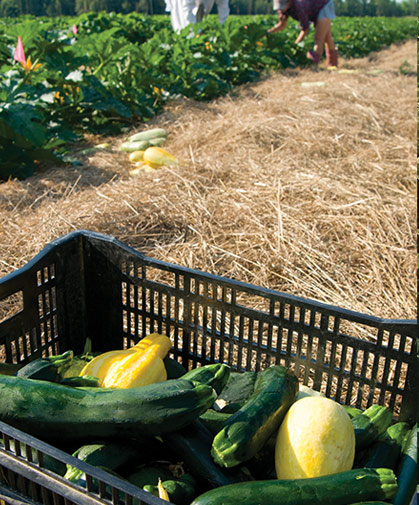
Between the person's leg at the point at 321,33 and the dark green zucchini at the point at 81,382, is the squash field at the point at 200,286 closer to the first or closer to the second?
the dark green zucchini at the point at 81,382

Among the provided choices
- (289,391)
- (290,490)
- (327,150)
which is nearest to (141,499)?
(290,490)

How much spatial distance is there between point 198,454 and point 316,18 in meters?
14.9

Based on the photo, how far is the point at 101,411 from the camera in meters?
1.74

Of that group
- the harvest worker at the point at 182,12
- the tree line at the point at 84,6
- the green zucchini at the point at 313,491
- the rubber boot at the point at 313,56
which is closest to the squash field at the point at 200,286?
the green zucchini at the point at 313,491

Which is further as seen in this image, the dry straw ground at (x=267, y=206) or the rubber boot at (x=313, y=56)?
the rubber boot at (x=313, y=56)

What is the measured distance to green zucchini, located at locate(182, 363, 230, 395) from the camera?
2029 mm

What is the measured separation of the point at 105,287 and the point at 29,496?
128 centimetres

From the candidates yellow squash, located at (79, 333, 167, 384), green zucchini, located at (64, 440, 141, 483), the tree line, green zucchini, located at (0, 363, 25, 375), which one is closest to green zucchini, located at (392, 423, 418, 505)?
green zucchini, located at (64, 440, 141, 483)

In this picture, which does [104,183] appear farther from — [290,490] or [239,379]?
[290,490]

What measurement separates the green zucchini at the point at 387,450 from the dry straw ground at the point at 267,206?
4.44ft

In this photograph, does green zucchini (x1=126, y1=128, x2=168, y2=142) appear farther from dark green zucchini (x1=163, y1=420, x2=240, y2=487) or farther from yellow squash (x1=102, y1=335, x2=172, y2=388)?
dark green zucchini (x1=163, y1=420, x2=240, y2=487)

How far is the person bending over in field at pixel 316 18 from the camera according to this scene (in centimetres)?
1427

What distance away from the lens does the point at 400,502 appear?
5.78ft

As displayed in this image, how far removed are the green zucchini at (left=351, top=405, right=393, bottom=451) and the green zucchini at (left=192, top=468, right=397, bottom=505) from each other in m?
0.26
